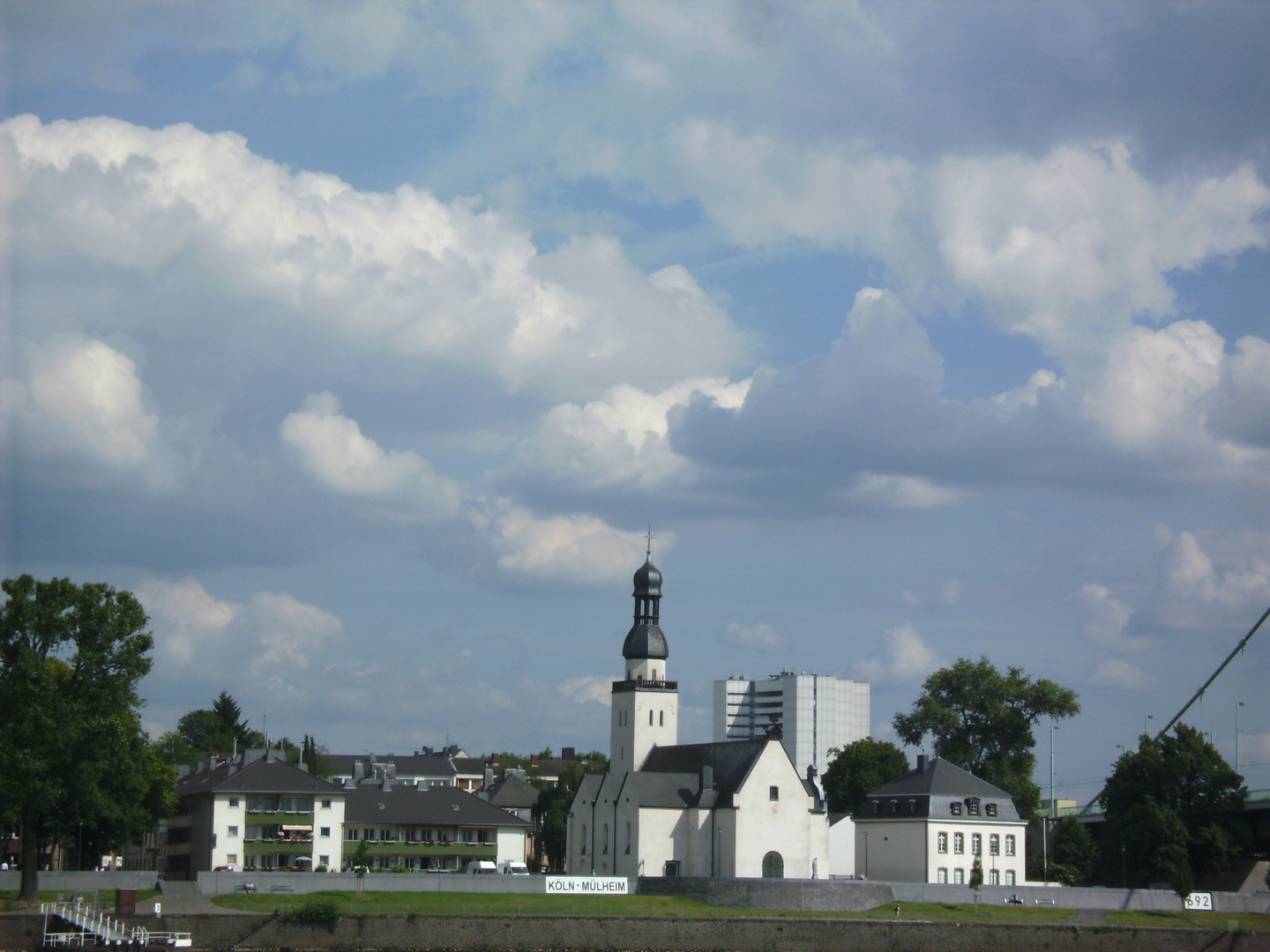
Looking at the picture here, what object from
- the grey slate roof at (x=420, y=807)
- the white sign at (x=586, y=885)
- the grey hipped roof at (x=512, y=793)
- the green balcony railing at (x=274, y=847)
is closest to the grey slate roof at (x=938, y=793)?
the white sign at (x=586, y=885)

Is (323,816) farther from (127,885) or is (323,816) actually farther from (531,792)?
(531,792)

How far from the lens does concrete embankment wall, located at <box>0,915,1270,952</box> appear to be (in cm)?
5762

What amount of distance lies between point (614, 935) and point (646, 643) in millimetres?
34324

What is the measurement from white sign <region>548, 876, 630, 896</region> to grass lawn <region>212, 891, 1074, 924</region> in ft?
4.53

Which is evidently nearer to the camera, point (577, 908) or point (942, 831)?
point (577, 908)

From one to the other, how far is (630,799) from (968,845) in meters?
20.3

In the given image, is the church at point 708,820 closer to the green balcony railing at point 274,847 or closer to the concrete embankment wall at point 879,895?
the concrete embankment wall at point 879,895

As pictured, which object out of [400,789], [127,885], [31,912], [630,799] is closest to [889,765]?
[630,799]

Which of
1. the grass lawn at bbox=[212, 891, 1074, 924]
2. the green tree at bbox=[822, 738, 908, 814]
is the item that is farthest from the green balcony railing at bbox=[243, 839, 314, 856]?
the green tree at bbox=[822, 738, 908, 814]

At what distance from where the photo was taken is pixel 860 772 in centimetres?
10356

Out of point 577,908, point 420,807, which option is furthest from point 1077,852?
point 577,908

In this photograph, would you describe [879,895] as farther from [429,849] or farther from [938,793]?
[429,849]

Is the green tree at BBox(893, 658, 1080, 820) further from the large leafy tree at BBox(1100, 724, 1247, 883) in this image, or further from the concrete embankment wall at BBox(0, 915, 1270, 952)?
the concrete embankment wall at BBox(0, 915, 1270, 952)

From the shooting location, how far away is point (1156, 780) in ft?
291
